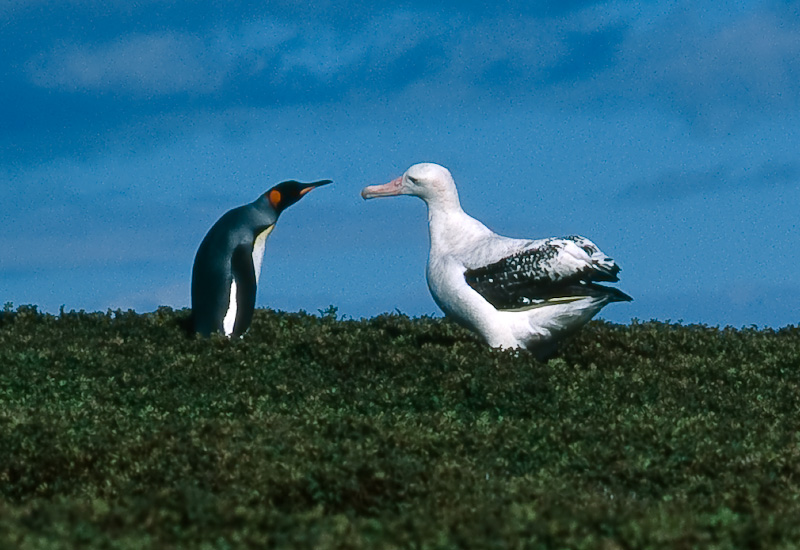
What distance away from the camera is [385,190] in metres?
16.2

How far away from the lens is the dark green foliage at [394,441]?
22.5ft

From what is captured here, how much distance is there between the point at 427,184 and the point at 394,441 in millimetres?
6366

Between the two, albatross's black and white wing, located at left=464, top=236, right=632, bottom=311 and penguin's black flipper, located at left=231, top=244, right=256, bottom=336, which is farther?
penguin's black flipper, located at left=231, top=244, right=256, bottom=336

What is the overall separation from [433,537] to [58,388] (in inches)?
322

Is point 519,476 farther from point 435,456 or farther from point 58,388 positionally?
point 58,388

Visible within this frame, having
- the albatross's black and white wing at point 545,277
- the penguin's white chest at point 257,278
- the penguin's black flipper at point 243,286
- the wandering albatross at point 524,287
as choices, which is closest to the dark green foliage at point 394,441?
the penguin's black flipper at point 243,286

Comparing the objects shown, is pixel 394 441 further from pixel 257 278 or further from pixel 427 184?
pixel 257 278

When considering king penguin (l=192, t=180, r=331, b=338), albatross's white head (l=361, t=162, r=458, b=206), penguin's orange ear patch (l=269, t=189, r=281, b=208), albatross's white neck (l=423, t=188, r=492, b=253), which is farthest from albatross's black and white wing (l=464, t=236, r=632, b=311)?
penguin's orange ear patch (l=269, t=189, r=281, b=208)

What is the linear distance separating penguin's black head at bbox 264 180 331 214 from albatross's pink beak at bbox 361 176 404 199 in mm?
2577

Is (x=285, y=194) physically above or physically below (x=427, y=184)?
above

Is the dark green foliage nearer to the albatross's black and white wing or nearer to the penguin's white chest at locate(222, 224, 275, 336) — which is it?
the penguin's white chest at locate(222, 224, 275, 336)

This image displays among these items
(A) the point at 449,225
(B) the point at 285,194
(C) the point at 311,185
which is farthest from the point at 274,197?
(A) the point at 449,225

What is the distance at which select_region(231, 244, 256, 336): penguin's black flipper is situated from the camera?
57.5 ft

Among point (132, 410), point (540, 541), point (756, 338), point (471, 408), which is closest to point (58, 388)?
point (132, 410)
